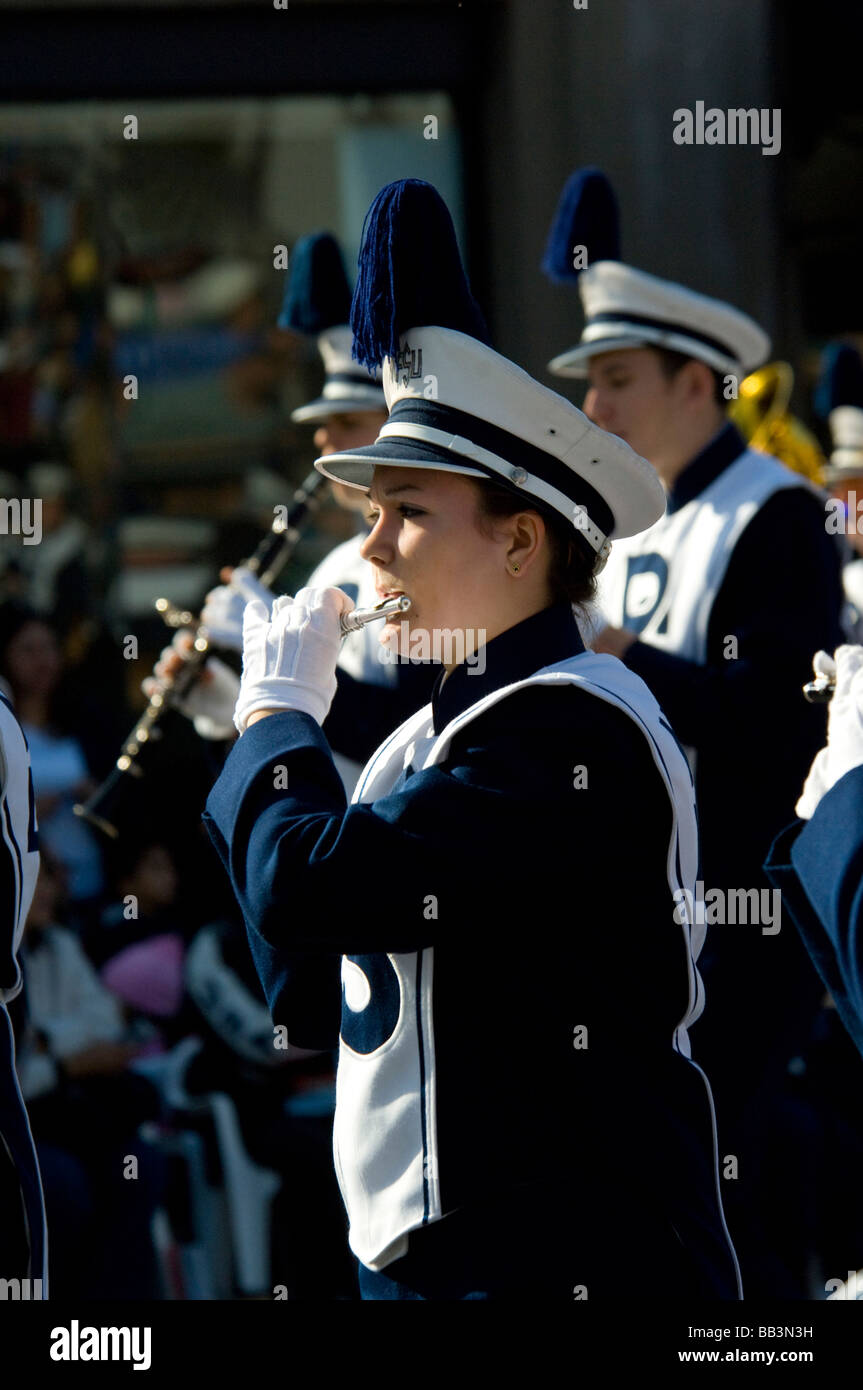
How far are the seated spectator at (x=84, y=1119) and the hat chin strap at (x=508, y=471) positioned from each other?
7.90ft

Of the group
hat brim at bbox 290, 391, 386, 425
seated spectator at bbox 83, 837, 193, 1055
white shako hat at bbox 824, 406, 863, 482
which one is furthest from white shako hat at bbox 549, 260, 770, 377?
seated spectator at bbox 83, 837, 193, 1055

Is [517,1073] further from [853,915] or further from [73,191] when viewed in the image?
[73,191]

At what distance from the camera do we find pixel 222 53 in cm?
672

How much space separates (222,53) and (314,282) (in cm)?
226

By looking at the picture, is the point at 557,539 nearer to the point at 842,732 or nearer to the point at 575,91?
the point at 842,732

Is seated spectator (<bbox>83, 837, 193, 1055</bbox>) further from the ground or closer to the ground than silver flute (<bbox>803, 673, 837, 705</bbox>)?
closer to the ground

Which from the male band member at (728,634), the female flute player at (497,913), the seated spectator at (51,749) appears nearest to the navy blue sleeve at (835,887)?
the female flute player at (497,913)

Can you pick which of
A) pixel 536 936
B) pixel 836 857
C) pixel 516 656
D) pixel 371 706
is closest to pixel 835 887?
pixel 836 857

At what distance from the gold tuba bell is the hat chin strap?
10.9 ft

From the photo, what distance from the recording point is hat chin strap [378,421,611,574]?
2.46 meters

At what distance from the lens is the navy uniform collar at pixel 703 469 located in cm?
418

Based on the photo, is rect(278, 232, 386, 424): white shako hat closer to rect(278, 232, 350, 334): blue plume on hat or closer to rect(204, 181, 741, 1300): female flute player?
rect(278, 232, 350, 334): blue plume on hat

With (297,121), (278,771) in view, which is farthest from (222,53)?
(278,771)

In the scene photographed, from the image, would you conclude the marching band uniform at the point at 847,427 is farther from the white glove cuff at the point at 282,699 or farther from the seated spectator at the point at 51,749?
the white glove cuff at the point at 282,699
